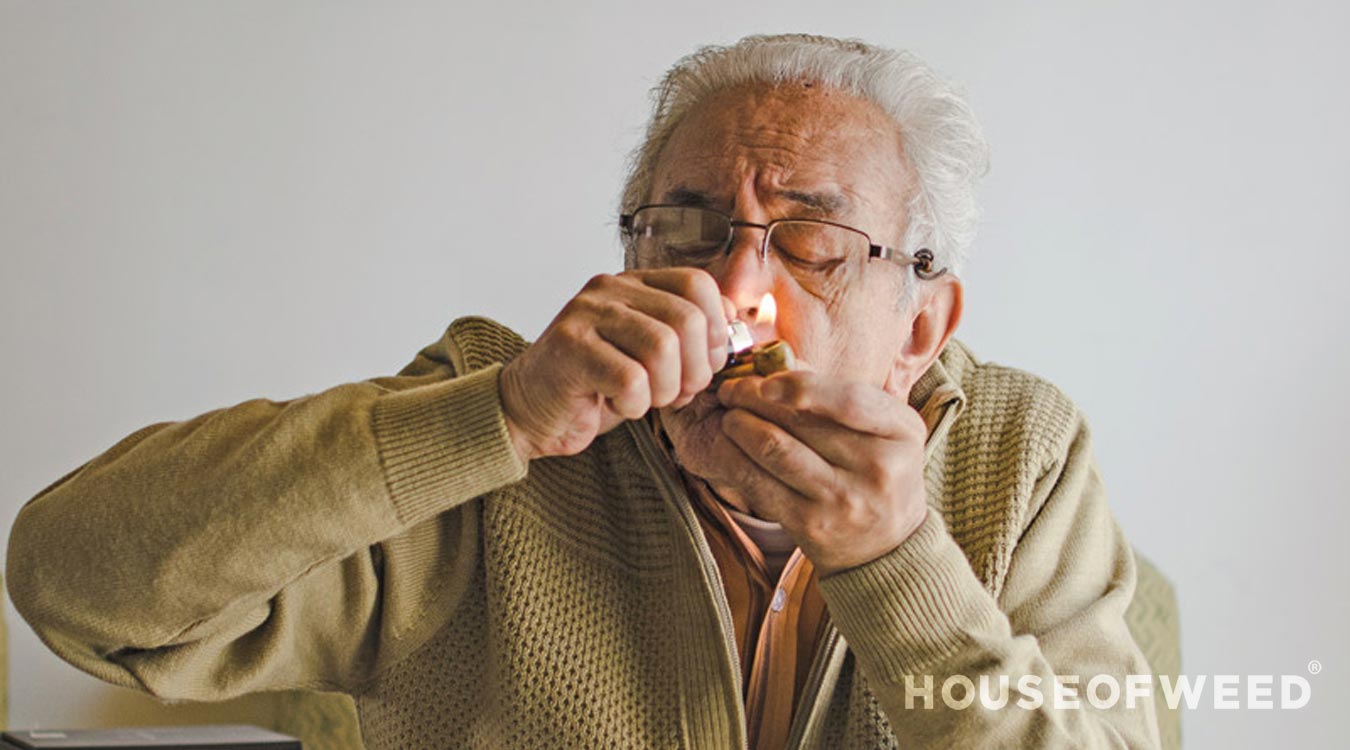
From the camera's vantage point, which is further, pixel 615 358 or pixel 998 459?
pixel 998 459

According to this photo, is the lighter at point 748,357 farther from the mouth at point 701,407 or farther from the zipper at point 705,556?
the zipper at point 705,556

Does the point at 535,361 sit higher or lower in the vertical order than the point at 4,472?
higher

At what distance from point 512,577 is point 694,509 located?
22 cm

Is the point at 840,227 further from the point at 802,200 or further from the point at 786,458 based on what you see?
the point at 786,458

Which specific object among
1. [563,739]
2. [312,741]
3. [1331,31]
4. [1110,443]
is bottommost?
[312,741]

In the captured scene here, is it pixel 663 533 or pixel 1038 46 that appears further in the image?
pixel 1038 46

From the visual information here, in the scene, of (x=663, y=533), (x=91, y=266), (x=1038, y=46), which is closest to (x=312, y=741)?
(x=91, y=266)

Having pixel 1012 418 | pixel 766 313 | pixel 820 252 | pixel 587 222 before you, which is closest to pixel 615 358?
pixel 766 313

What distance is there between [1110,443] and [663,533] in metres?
1.65

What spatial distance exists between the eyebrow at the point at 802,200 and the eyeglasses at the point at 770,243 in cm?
2

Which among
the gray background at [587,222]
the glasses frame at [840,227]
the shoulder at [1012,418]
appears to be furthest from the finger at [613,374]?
the gray background at [587,222]

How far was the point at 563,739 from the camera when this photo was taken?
161cm

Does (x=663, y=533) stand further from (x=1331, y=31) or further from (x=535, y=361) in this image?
(x=1331, y=31)

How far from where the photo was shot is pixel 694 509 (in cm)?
171
